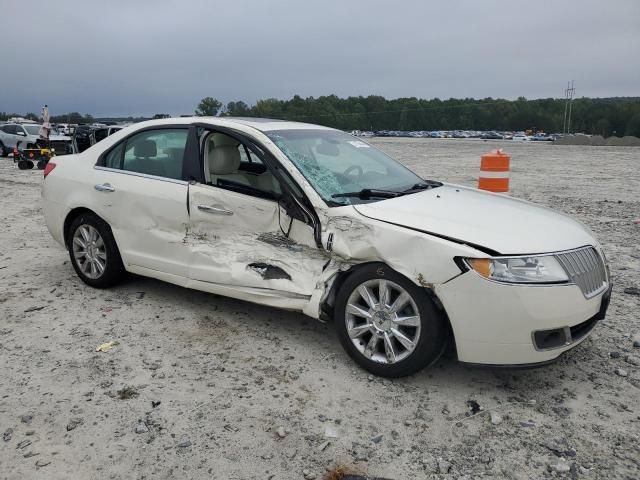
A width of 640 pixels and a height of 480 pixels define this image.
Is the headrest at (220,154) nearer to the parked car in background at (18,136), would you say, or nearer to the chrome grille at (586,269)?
the chrome grille at (586,269)

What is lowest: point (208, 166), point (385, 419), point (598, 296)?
point (385, 419)

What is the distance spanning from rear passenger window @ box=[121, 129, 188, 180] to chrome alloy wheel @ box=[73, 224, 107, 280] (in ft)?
2.28

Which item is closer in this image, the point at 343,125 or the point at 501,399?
the point at 501,399

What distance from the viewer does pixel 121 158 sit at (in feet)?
16.5

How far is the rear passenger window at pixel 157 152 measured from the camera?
4621mm

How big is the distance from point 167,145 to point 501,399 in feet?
10.9

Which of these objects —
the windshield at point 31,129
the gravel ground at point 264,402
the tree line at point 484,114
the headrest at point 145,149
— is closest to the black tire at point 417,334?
the gravel ground at point 264,402

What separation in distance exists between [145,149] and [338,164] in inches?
70.7

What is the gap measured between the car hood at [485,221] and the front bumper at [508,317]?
0.80 feet

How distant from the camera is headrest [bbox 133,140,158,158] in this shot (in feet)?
16.0

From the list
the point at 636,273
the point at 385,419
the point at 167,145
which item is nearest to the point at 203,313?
the point at 167,145

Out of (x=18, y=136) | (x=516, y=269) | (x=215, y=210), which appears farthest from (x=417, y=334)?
(x=18, y=136)

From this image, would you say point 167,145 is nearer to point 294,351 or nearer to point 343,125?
point 294,351

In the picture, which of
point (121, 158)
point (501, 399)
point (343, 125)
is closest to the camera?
point (501, 399)
